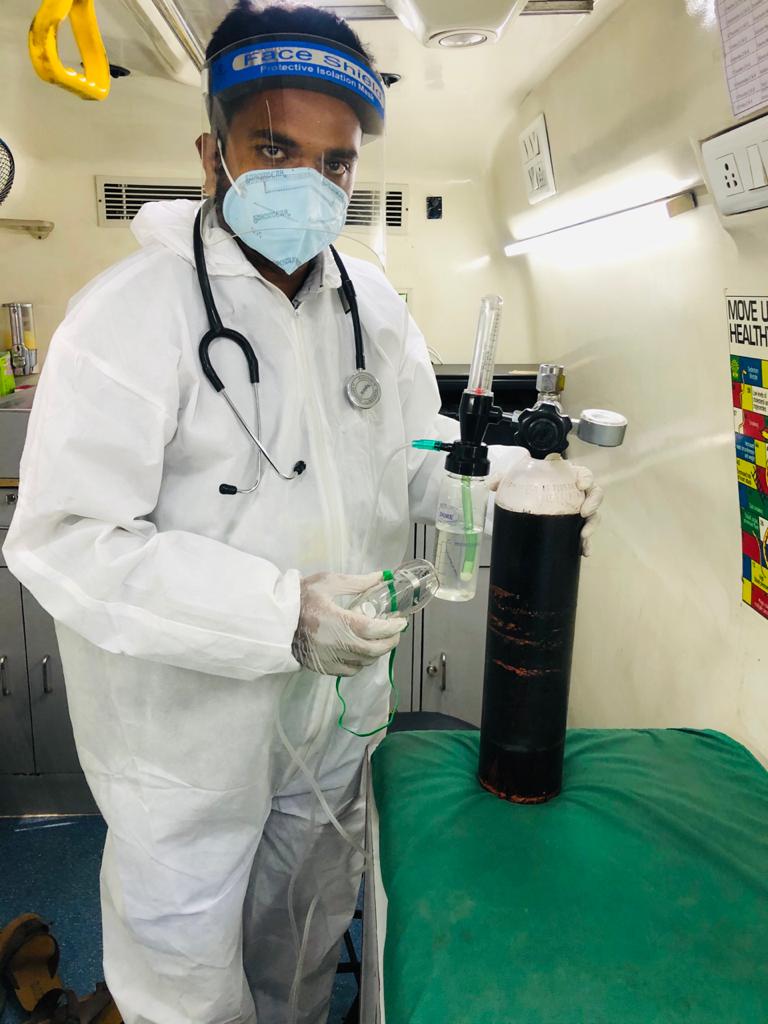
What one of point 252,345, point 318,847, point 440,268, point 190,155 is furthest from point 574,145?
point 318,847

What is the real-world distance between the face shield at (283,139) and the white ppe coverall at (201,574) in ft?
0.26

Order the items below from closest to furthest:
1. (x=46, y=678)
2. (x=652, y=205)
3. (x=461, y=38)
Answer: (x=461, y=38)
(x=652, y=205)
(x=46, y=678)

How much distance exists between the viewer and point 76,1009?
1.81 metres

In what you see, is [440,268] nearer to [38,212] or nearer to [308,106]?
[38,212]

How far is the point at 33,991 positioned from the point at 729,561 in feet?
6.20

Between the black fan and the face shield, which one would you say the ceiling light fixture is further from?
the black fan

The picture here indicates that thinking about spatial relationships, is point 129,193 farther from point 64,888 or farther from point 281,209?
point 64,888

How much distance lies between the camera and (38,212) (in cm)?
276

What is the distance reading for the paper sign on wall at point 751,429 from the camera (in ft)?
4.23

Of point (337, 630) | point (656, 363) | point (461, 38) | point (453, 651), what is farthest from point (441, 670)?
point (461, 38)

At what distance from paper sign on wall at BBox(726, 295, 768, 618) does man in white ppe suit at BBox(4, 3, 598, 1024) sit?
38 centimetres

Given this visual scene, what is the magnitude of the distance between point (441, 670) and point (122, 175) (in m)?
2.07

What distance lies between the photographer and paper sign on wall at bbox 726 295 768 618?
1.29 m

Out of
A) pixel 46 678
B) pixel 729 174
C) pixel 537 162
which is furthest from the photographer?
pixel 46 678
